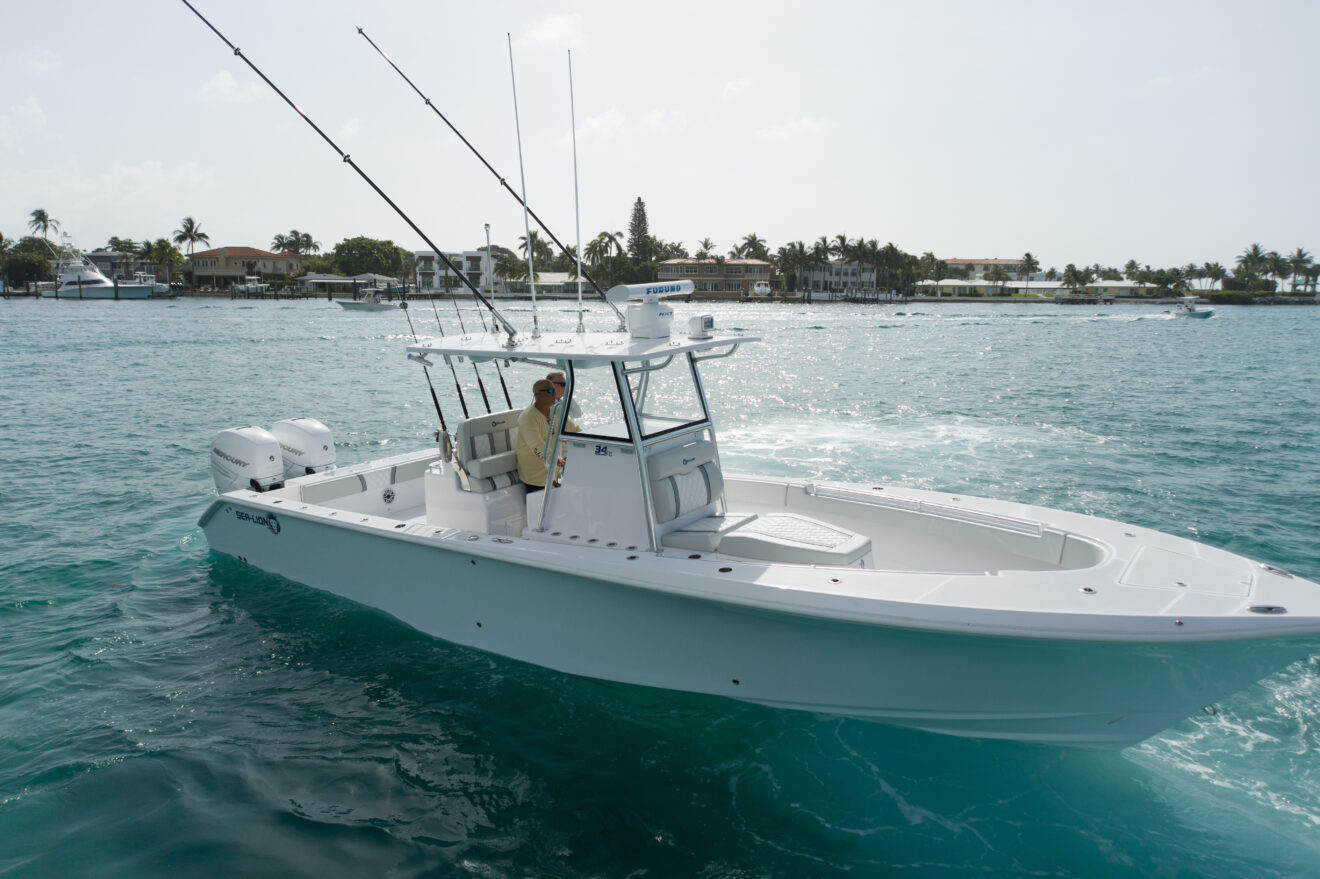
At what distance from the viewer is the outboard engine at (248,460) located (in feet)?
25.2

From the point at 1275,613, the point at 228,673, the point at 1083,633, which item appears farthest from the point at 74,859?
the point at 1275,613

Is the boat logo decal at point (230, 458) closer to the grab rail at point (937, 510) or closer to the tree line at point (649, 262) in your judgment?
the grab rail at point (937, 510)

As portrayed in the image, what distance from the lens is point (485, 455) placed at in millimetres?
6164

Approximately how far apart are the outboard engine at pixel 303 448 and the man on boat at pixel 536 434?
2.94 metres

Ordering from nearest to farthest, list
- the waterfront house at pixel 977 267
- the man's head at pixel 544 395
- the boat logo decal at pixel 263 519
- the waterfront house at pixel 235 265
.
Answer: the man's head at pixel 544 395, the boat logo decal at pixel 263 519, the waterfront house at pixel 235 265, the waterfront house at pixel 977 267

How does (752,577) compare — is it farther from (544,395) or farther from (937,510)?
(544,395)

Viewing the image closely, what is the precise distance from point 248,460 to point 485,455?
10.1 ft

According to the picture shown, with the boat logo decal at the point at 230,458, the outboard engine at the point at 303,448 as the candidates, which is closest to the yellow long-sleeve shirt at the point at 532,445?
the outboard engine at the point at 303,448

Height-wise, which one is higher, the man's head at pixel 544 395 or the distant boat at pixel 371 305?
the distant boat at pixel 371 305

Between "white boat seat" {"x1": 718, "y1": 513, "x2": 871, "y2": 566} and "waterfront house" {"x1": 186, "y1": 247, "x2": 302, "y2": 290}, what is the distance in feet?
429

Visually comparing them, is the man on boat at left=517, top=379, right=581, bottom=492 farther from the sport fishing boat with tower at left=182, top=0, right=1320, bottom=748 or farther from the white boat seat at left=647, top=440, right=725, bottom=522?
the white boat seat at left=647, top=440, right=725, bottom=522

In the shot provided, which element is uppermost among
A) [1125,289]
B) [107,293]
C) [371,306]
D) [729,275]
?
[729,275]

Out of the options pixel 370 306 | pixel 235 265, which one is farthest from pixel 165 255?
pixel 370 306

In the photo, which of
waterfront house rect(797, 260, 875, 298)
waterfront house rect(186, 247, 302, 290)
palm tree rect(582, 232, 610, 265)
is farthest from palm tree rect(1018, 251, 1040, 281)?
waterfront house rect(186, 247, 302, 290)
